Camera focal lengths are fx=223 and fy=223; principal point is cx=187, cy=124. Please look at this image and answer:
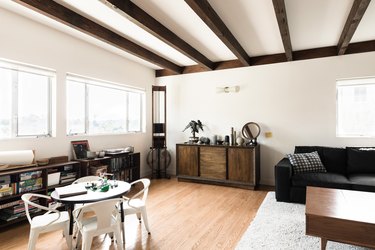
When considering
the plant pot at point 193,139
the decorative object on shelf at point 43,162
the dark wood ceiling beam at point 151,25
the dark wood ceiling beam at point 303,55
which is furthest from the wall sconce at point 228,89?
the decorative object on shelf at point 43,162

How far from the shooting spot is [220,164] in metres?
4.55

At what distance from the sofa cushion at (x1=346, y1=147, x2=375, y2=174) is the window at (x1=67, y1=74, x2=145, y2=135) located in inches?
164

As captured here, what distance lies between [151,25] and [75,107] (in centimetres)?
196

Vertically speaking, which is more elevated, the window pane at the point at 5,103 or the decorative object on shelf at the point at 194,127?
the window pane at the point at 5,103

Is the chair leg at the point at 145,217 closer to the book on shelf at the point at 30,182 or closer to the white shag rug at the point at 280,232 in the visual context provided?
the white shag rug at the point at 280,232

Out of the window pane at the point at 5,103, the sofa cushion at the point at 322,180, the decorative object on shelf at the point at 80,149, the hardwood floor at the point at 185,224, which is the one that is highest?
the window pane at the point at 5,103

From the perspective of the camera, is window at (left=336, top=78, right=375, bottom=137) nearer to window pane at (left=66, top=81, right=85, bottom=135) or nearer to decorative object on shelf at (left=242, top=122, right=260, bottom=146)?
decorative object on shelf at (left=242, top=122, right=260, bottom=146)

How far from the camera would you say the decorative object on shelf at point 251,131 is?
4.61m

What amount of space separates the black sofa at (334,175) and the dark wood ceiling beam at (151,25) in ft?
8.19

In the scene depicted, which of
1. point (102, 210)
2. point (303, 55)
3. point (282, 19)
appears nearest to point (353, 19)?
point (282, 19)

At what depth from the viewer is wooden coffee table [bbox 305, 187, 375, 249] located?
1820 millimetres

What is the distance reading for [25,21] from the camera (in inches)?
118

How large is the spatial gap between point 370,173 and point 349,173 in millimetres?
268

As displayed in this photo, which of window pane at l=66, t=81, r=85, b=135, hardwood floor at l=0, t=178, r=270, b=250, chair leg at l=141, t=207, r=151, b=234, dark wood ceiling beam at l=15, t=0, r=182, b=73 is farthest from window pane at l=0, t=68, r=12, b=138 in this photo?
chair leg at l=141, t=207, r=151, b=234
